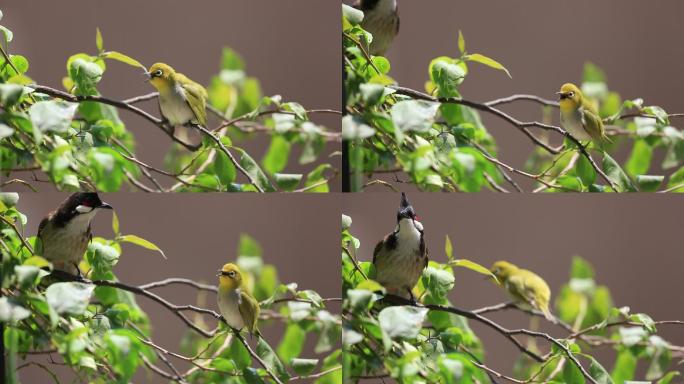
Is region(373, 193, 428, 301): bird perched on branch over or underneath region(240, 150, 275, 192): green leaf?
underneath

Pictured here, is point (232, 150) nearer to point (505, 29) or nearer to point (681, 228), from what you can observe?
point (505, 29)

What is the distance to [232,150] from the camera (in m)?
2.02

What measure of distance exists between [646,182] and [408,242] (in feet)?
1.91

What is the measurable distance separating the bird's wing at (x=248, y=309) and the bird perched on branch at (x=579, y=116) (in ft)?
2.75

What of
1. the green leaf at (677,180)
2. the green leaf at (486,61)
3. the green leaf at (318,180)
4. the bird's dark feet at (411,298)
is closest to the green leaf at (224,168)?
the green leaf at (318,180)

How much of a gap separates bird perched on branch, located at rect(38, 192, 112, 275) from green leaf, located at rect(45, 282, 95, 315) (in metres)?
0.04

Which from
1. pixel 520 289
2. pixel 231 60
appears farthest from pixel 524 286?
pixel 231 60

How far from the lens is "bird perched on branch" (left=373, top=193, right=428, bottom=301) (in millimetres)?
1987

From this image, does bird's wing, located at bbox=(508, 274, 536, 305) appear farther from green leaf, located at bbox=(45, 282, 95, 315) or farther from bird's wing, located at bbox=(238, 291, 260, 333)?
green leaf, located at bbox=(45, 282, 95, 315)

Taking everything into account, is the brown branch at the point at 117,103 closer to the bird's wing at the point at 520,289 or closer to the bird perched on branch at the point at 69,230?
the bird perched on branch at the point at 69,230

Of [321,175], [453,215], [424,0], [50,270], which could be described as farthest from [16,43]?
[453,215]

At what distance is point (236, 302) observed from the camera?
2.00 metres

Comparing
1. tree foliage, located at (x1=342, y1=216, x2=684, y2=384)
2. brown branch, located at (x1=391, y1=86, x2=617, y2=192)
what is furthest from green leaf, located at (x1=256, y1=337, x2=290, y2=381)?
brown branch, located at (x1=391, y1=86, x2=617, y2=192)

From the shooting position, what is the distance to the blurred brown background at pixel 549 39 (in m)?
1.99
